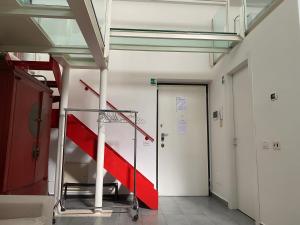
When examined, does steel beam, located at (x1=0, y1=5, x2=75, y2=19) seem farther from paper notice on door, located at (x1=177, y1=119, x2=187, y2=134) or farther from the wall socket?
paper notice on door, located at (x1=177, y1=119, x2=187, y2=134)

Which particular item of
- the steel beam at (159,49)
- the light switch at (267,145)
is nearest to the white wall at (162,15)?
the steel beam at (159,49)

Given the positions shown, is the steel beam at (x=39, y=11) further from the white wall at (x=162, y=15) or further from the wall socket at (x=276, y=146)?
the white wall at (x=162, y=15)

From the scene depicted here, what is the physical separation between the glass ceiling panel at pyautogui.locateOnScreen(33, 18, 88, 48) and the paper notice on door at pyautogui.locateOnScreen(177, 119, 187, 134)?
2499 millimetres

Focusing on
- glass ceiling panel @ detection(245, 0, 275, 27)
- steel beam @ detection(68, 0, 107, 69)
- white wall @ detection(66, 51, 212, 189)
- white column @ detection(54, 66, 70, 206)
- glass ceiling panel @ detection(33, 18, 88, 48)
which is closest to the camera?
steel beam @ detection(68, 0, 107, 69)

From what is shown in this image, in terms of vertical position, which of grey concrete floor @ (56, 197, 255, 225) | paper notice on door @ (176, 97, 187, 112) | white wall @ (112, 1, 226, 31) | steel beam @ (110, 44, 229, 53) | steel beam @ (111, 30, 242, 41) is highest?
white wall @ (112, 1, 226, 31)

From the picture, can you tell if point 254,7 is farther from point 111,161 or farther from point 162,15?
point 111,161

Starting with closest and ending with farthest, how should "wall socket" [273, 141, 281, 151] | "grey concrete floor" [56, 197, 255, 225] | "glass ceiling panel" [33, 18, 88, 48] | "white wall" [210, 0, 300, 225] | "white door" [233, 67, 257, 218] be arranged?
1. "white wall" [210, 0, 300, 225]
2. "wall socket" [273, 141, 281, 151]
3. "glass ceiling panel" [33, 18, 88, 48]
4. "grey concrete floor" [56, 197, 255, 225]
5. "white door" [233, 67, 257, 218]

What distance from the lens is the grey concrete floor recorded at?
3049 millimetres

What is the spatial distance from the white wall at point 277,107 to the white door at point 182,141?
1.54 metres

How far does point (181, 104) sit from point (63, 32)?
106 inches

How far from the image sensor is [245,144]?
11.3ft

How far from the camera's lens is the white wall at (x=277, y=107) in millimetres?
2312

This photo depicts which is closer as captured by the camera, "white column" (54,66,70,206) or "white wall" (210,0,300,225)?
"white wall" (210,0,300,225)

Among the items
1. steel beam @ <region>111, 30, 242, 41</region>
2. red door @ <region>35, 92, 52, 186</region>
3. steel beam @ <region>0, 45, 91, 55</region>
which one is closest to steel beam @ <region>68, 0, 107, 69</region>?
→ steel beam @ <region>0, 45, 91, 55</region>
